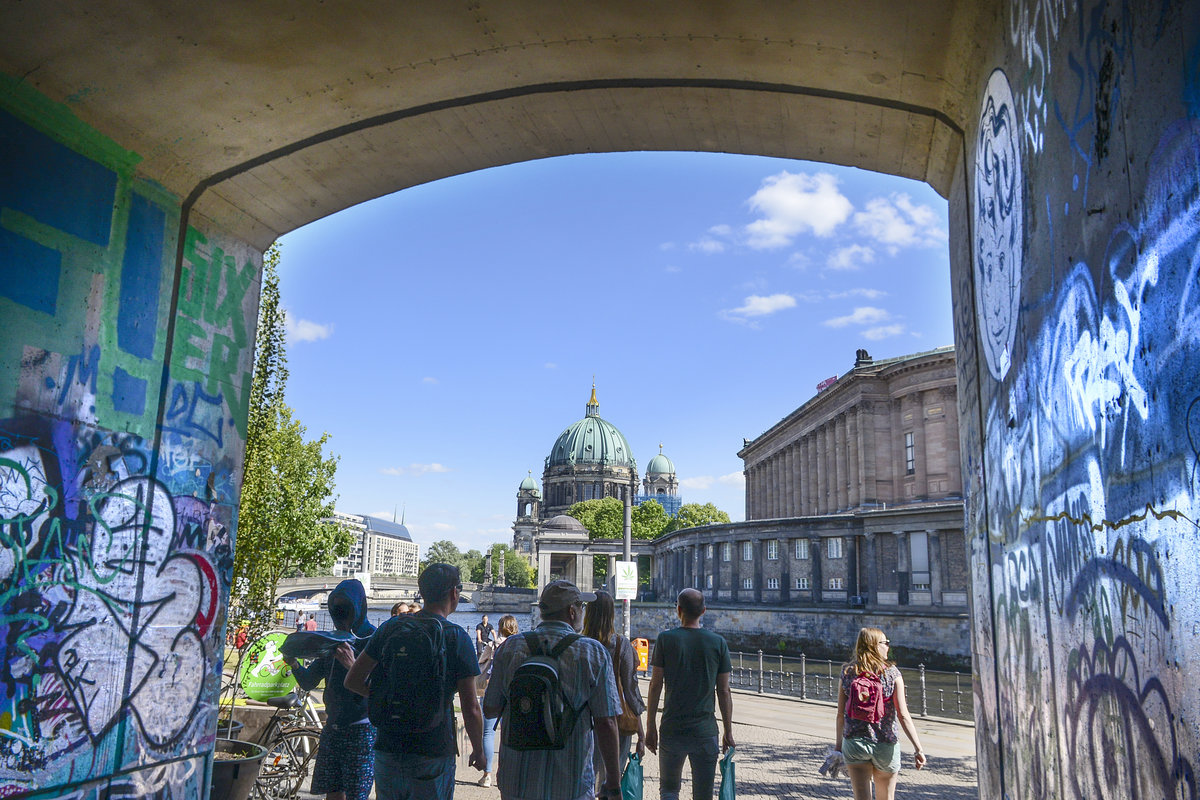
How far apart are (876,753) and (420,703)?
12.0ft

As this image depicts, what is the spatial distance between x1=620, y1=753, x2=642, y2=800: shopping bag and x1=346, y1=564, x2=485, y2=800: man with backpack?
1.30 metres

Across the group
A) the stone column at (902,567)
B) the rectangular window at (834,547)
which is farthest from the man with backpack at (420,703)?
the rectangular window at (834,547)

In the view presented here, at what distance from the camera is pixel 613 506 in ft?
479

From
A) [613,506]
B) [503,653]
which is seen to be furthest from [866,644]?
[613,506]

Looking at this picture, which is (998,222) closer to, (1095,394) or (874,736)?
(1095,394)

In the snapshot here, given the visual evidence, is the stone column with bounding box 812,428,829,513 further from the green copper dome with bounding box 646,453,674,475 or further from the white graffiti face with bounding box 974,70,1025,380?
the green copper dome with bounding box 646,453,674,475

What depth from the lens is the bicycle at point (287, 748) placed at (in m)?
8.10

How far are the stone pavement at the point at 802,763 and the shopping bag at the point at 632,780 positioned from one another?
3.18 metres

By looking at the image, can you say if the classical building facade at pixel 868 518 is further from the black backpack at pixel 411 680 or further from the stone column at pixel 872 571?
the black backpack at pixel 411 680

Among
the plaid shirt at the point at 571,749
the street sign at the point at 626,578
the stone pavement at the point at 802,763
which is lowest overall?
the stone pavement at the point at 802,763

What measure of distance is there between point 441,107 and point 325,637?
13.1 feet

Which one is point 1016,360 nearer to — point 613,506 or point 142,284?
point 142,284

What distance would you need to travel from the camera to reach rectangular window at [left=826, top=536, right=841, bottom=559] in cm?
5525

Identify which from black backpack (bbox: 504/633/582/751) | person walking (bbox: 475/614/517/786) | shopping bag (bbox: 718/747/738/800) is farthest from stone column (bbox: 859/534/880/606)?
black backpack (bbox: 504/633/582/751)
